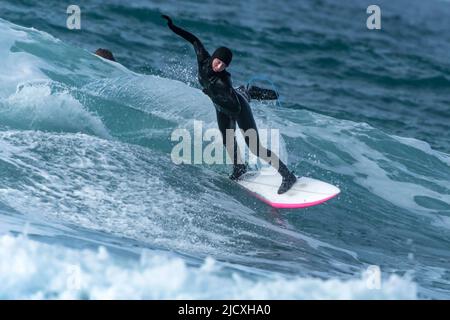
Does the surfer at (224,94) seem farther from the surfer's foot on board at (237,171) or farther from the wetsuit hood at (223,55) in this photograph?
the surfer's foot on board at (237,171)

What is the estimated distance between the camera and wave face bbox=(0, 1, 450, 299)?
772 cm

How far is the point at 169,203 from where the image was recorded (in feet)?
31.6

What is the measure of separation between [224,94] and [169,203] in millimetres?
1455

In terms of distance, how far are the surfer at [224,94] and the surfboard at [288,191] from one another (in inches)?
4.3

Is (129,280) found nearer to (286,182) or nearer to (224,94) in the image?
(224,94)

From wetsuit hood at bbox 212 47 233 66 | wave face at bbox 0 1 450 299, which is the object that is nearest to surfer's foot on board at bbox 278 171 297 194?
wave face at bbox 0 1 450 299

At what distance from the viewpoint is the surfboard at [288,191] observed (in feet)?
34.8

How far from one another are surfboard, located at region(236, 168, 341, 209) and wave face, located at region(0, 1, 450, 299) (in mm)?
175

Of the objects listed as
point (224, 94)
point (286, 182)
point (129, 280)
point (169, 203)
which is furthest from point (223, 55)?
point (129, 280)

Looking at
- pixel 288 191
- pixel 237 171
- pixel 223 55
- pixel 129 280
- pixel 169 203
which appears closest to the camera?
pixel 129 280

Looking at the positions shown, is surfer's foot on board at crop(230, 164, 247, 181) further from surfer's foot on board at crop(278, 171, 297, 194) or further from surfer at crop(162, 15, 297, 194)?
surfer's foot on board at crop(278, 171, 297, 194)

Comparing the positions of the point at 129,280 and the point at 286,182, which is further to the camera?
the point at 286,182
